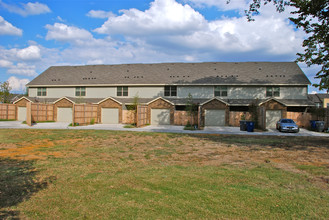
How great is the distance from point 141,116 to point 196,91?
340 inches

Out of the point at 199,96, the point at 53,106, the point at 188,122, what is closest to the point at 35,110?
the point at 53,106

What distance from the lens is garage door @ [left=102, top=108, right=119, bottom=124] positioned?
30.7 metres

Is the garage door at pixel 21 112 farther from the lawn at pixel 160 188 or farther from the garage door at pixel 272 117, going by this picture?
the garage door at pixel 272 117

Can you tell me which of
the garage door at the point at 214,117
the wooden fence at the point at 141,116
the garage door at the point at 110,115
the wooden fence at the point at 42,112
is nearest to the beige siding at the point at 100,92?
the garage door at the point at 110,115

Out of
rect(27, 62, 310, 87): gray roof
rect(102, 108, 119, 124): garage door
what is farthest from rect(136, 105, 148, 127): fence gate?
rect(27, 62, 310, 87): gray roof

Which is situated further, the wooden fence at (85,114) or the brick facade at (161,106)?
the brick facade at (161,106)

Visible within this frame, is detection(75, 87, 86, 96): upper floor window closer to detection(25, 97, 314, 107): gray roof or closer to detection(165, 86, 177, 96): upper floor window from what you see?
detection(25, 97, 314, 107): gray roof

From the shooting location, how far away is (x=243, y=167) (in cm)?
784

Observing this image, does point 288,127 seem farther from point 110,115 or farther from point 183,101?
point 110,115

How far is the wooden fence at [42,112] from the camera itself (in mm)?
27694

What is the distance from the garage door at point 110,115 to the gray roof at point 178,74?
13.4ft

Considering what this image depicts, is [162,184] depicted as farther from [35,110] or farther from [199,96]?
[35,110]

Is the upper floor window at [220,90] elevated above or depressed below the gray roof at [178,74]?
below

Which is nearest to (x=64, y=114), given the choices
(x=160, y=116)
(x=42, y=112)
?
(x=42, y=112)
